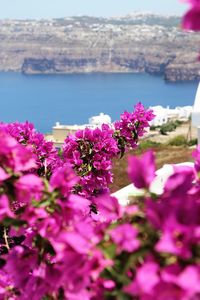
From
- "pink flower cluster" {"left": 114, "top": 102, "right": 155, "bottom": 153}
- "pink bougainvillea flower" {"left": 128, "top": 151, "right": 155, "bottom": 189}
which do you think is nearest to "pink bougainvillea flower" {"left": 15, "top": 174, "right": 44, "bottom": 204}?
"pink bougainvillea flower" {"left": 128, "top": 151, "right": 155, "bottom": 189}

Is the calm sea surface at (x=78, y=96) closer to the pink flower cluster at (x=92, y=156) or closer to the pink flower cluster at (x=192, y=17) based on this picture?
the pink flower cluster at (x=92, y=156)

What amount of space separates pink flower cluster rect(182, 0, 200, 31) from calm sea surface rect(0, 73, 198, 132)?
6839 cm

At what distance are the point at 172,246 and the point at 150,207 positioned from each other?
0.31 ft

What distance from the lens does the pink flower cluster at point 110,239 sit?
87 centimetres

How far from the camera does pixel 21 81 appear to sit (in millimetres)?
122438

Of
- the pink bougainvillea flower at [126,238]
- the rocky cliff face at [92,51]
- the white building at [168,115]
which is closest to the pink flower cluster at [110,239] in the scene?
the pink bougainvillea flower at [126,238]

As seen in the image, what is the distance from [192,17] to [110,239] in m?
0.38

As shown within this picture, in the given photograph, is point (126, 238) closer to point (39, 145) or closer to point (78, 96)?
point (39, 145)

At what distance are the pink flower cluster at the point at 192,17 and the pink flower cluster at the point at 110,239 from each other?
22cm

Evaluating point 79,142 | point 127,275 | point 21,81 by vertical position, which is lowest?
point 21,81

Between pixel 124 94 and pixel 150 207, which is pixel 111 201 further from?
pixel 124 94

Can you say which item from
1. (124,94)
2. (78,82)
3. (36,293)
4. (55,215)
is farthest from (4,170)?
(78,82)

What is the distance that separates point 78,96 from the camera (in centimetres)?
9431

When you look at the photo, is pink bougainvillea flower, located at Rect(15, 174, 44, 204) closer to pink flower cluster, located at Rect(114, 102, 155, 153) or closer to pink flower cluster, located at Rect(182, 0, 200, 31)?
pink flower cluster, located at Rect(182, 0, 200, 31)
